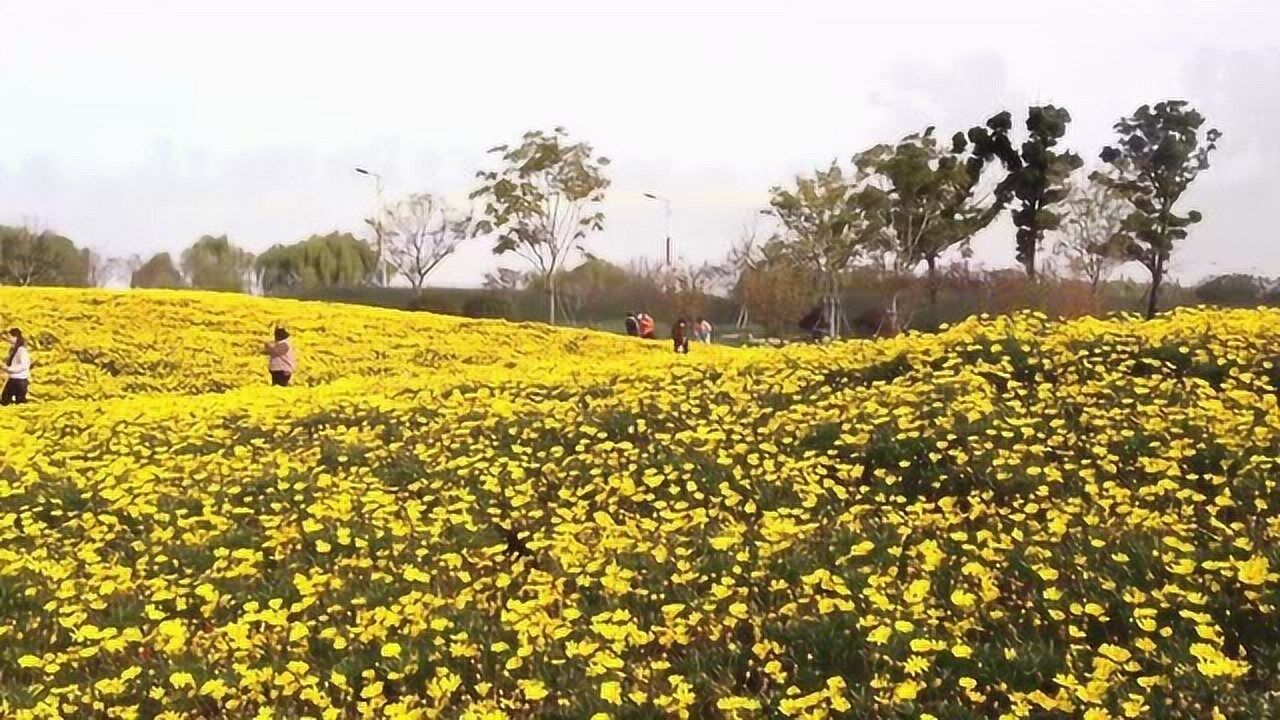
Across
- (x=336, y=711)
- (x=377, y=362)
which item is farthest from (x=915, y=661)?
(x=377, y=362)

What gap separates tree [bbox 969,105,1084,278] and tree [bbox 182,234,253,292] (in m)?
57.4

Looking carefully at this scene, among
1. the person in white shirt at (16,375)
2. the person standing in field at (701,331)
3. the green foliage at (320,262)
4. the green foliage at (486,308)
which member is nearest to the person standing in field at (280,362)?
the person in white shirt at (16,375)


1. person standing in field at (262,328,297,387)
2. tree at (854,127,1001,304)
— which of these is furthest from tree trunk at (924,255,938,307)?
person standing in field at (262,328,297,387)

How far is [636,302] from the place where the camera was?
71.4 metres

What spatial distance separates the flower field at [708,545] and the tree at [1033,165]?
3074 centimetres

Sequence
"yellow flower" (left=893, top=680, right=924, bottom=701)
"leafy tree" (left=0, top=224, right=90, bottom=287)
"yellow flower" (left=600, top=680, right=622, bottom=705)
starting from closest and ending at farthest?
"yellow flower" (left=893, top=680, right=924, bottom=701) → "yellow flower" (left=600, top=680, right=622, bottom=705) → "leafy tree" (left=0, top=224, right=90, bottom=287)

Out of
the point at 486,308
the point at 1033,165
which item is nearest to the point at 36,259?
the point at 486,308

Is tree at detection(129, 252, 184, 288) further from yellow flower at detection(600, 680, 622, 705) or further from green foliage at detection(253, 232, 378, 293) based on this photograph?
yellow flower at detection(600, 680, 622, 705)

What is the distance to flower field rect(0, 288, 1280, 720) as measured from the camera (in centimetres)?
445

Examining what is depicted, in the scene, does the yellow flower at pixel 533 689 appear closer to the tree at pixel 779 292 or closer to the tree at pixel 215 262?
the tree at pixel 779 292

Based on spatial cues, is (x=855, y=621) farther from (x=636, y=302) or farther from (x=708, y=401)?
(x=636, y=302)

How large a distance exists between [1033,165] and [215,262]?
63199mm

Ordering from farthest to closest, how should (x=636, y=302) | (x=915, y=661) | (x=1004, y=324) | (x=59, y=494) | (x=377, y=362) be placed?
(x=636, y=302)
(x=377, y=362)
(x=1004, y=324)
(x=59, y=494)
(x=915, y=661)

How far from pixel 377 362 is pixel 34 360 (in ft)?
19.5
